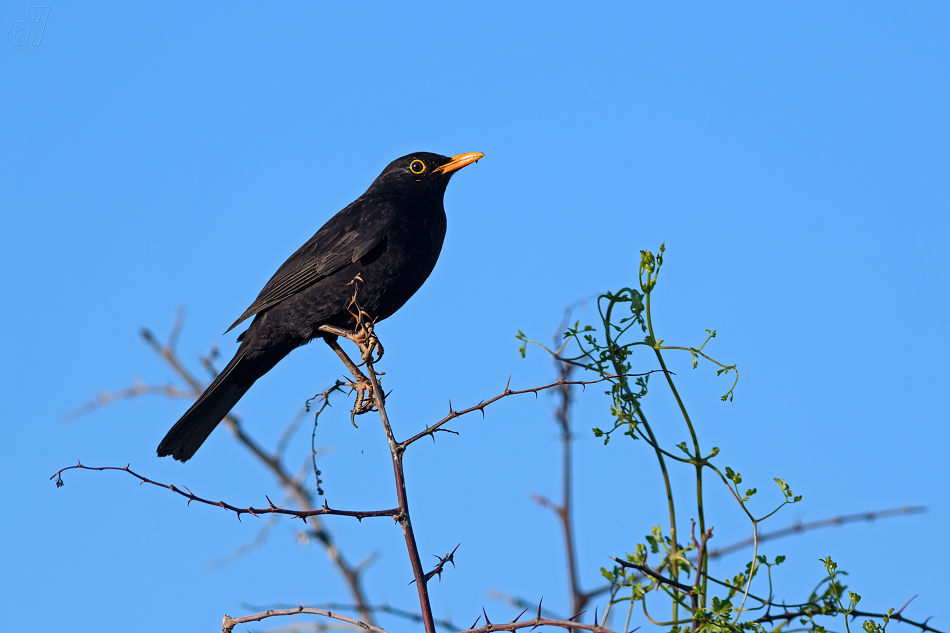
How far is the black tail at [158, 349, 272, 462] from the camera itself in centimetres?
525

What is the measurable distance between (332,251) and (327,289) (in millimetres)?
308

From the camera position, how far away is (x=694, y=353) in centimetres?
238

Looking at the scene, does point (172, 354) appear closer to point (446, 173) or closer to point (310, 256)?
point (310, 256)

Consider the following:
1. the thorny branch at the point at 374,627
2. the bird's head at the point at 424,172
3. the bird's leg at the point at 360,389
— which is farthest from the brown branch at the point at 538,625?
the bird's head at the point at 424,172

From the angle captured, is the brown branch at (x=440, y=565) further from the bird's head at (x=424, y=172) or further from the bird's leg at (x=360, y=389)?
the bird's head at (x=424, y=172)

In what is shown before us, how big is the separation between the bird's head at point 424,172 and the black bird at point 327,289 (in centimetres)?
41

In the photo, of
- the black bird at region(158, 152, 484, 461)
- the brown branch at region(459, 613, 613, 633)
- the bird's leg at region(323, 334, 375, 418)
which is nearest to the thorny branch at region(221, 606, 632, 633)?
the brown branch at region(459, 613, 613, 633)

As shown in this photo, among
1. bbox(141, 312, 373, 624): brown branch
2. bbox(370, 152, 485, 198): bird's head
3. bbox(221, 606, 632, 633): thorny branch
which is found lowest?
bbox(221, 606, 632, 633): thorny branch

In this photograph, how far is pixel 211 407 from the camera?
549cm

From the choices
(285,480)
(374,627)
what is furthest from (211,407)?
(374,627)

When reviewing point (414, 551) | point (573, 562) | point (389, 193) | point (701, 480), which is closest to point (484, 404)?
point (414, 551)

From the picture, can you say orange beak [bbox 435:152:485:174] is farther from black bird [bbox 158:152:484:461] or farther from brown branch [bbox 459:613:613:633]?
brown branch [bbox 459:613:613:633]

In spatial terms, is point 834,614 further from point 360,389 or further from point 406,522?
point 360,389

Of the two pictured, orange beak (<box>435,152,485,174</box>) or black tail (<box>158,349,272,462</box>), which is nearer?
black tail (<box>158,349,272,462</box>)
